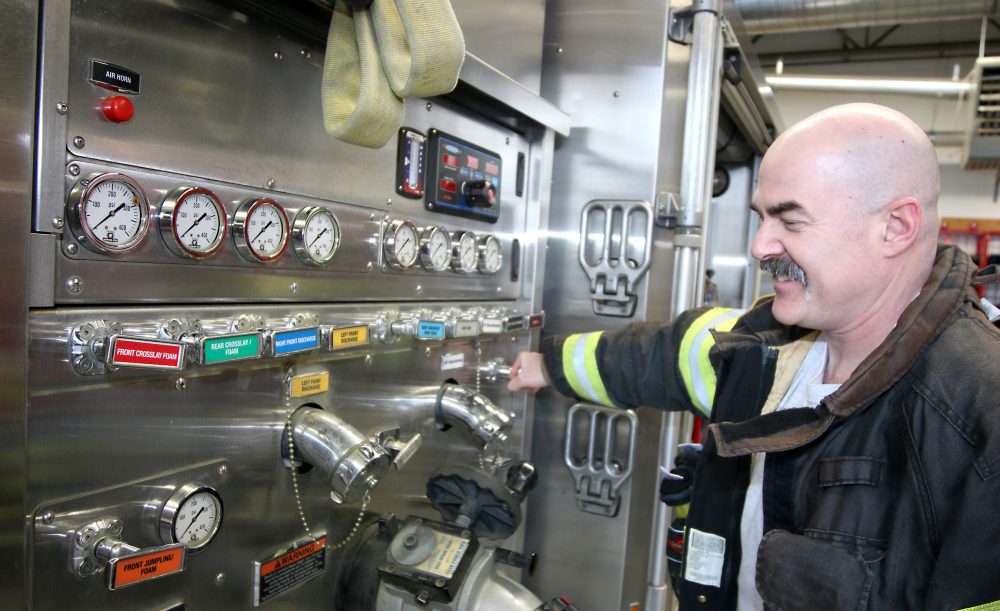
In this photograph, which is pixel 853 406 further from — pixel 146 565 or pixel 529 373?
pixel 146 565

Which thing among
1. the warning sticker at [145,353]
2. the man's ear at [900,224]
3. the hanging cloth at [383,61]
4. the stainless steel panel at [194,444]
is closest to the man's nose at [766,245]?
the man's ear at [900,224]

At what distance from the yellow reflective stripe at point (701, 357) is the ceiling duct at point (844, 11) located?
2332mm

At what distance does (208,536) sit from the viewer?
1173mm

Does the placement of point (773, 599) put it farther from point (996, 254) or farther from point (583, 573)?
point (996, 254)

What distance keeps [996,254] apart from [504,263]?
5927 millimetres

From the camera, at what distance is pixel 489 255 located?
195 cm

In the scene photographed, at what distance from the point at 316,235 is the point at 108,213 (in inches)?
16.5

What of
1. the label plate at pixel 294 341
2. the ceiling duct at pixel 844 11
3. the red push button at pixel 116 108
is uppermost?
the ceiling duct at pixel 844 11

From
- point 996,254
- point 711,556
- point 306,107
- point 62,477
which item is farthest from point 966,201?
point 62,477

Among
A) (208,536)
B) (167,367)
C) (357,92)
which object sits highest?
(357,92)

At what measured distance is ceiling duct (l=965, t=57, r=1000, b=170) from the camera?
3689 millimetres

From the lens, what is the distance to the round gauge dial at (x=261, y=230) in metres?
1.19

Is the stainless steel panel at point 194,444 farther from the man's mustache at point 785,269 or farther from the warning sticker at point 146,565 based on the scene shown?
the man's mustache at point 785,269

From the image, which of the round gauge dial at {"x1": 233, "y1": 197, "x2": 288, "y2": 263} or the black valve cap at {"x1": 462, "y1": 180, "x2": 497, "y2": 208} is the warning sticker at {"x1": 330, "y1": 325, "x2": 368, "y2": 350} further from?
the black valve cap at {"x1": 462, "y1": 180, "x2": 497, "y2": 208}
